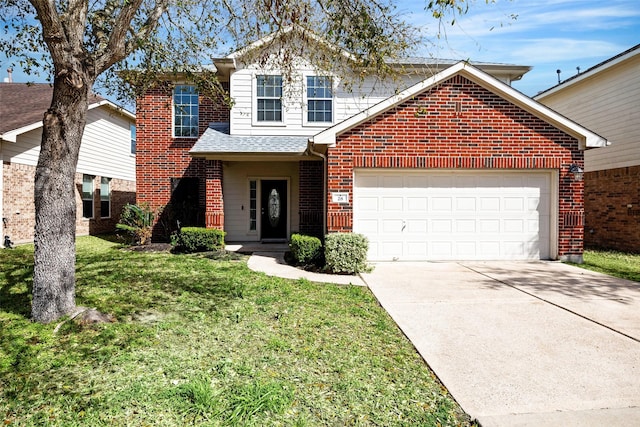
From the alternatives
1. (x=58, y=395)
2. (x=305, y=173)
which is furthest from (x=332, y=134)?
(x=58, y=395)

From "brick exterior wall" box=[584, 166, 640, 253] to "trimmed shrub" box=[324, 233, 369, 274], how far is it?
9.32 meters

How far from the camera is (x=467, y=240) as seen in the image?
416 inches

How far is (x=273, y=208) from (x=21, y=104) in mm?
10725

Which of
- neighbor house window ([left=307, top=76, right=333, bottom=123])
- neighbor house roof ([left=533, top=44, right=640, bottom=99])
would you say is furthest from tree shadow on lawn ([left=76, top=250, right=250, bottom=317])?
neighbor house roof ([left=533, top=44, right=640, bottom=99])

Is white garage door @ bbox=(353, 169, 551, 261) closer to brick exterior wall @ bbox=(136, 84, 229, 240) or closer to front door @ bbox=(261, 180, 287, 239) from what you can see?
front door @ bbox=(261, 180, 287, 239)

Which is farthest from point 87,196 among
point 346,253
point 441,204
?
point 441,204

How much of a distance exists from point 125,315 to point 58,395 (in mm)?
2175

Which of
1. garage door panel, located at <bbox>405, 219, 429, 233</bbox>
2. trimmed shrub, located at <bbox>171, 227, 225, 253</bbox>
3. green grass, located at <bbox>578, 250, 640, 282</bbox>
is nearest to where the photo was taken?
green grass, located at <bbox>578, 250, 640, 282</bbox>

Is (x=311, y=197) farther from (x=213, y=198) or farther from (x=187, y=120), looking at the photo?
(x=187, y=120)

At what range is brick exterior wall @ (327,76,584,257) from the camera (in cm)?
994

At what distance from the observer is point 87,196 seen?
56.7ft

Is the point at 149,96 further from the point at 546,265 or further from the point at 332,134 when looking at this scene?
the point at 546,265

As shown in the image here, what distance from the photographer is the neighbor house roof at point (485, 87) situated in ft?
31.9

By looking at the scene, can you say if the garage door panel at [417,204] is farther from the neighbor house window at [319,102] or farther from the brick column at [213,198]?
the brick column at [213,198]
